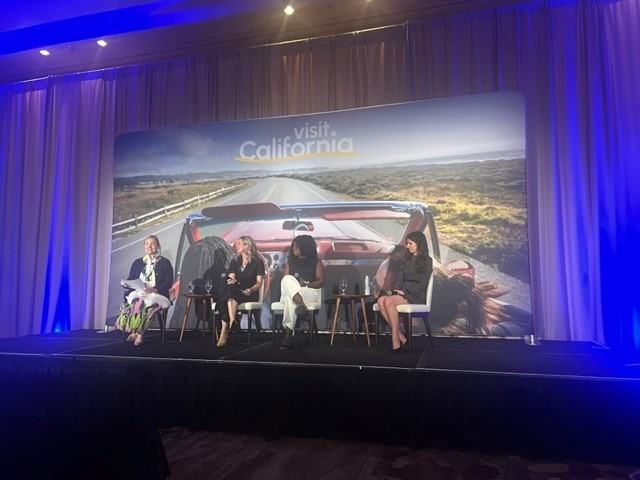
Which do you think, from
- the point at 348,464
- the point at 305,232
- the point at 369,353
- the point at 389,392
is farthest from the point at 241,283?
the point at 348,464

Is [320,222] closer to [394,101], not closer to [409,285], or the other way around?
[409,285]

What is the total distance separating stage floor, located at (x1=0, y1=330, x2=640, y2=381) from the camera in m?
3.12

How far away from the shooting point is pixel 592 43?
15.7ft

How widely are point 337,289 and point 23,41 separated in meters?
5.06

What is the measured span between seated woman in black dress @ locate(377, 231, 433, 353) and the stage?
0.81 feet

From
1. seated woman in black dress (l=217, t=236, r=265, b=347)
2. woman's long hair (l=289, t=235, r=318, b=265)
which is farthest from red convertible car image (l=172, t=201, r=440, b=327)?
seated woman in black dress (l=217, t=236, r=265, b=347)

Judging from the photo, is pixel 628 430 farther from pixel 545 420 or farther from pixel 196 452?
pixel 196 452

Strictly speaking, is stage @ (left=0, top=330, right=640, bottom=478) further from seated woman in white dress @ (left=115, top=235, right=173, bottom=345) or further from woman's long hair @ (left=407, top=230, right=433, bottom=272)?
woman's long hair @ (left=407, top=230, right=433, bottom=272)

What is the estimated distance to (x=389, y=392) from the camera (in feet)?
10.1

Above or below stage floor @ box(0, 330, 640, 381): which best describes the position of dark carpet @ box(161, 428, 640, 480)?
below

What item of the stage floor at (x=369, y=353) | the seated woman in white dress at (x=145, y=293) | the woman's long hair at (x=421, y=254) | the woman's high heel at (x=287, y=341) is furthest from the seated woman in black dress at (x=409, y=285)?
the seated woman in white dress at (x=145, y=293)

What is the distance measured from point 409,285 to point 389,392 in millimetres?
1114

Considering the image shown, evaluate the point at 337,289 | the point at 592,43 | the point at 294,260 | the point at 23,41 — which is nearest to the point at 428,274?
the point at 337,289

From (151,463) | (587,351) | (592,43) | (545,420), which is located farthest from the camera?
(592,43)
